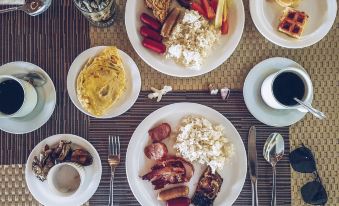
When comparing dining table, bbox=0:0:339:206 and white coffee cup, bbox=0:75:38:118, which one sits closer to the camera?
white coffee cup, bbox=0:75:38:118

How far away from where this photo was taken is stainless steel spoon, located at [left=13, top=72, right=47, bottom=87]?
1226 millimetres

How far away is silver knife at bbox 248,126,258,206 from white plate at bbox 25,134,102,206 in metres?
0.35

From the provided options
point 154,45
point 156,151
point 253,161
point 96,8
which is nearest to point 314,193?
point 253,161

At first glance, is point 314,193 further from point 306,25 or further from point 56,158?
point 56,158

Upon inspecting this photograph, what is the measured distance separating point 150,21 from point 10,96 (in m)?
0.35

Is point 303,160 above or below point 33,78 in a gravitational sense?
below

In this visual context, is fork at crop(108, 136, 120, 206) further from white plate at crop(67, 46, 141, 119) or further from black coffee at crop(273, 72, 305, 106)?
black coffee at crop(273, 72, 305, 106)

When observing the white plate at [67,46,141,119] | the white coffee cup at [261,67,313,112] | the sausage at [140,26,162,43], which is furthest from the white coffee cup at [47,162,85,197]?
the white coffee cup at [261,67,313,112]

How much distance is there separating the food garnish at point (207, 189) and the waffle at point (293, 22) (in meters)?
0.36

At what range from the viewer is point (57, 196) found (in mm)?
1205

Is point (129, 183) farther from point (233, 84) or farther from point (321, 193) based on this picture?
point (321, 193)

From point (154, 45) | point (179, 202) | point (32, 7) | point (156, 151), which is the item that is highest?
point (32, 7)

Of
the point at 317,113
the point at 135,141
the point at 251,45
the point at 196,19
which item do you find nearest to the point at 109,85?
the point at 135,141

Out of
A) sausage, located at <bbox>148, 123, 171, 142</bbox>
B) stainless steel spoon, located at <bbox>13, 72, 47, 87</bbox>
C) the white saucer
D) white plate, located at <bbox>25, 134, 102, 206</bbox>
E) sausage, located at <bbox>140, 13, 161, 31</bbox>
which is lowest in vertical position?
white plate, located at <bbox>25, 134, 102, 206</bbox>
